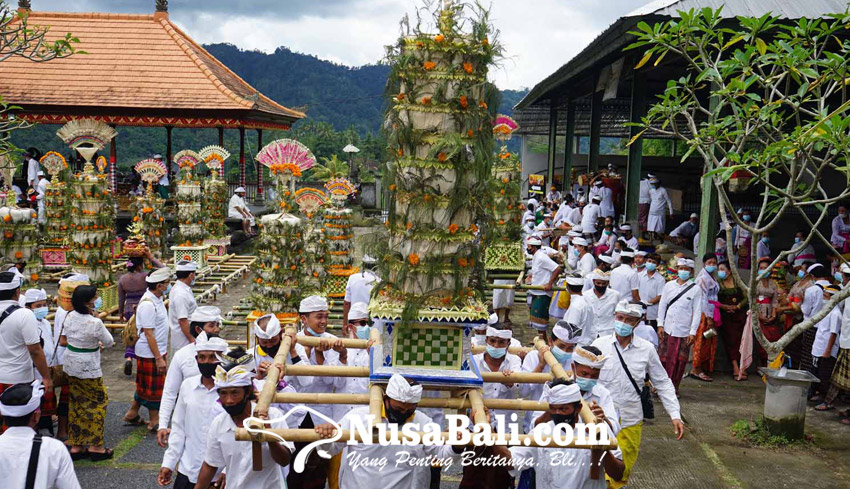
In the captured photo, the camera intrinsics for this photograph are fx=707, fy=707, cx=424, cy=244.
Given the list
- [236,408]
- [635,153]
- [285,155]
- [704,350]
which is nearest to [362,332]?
[236,408]

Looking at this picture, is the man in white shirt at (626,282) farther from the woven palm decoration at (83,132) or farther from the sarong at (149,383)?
the woven palm decoration at (83,132)

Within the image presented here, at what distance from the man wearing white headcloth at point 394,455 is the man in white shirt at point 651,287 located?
641cm

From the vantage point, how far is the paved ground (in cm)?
672

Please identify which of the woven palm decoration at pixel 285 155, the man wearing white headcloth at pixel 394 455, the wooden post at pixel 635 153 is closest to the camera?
the man wearing white headcloth at pixel 394 455

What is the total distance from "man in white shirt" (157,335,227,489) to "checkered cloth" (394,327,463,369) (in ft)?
4.60

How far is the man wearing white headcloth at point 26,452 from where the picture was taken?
3.99 meters

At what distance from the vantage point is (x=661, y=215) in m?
17.2

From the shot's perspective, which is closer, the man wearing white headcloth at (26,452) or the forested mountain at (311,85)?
the man wearing white headcloth at (26,452)

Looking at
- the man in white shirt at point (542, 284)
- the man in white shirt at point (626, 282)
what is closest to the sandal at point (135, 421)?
the man in white shirt at point (542, 284)

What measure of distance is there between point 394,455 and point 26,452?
2.12 metres

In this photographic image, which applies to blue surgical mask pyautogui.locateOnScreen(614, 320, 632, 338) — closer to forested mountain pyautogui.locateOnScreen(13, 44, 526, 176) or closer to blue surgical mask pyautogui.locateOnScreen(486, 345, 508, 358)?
blue surgical mask pyautogui.locateOnScreen(486, 345, 508, 358)

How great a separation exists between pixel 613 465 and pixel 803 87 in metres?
4.13

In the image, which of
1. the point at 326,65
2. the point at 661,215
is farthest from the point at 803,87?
the point at 326,65

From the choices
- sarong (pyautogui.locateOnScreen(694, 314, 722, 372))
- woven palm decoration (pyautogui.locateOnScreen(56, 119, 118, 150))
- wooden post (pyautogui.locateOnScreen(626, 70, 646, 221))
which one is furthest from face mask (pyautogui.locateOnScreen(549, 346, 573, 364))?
woven palm decoration (pyautogui.locateOnScreen(56, 119, 118, 150))
